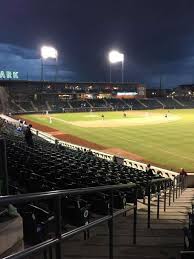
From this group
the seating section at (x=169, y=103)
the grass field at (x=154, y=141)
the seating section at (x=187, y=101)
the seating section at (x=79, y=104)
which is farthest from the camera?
the seating section at (x=187, y=101)

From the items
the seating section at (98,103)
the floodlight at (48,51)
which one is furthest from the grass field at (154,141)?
the seating section at (98,103)

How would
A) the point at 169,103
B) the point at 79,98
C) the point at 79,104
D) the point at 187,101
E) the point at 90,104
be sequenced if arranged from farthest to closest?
the point at 187,101 → the point at 169,103 → the point at 79,98 → the point at 90,104 → the point at 79,104

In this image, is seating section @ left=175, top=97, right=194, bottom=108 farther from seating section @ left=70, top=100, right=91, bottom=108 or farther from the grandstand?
seating section @ left=70, top=100, right=91, bottom=108

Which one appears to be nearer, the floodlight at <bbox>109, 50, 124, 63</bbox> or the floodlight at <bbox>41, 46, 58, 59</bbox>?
the floodlight at <bbox>41, 46, 58, 59</bbox>

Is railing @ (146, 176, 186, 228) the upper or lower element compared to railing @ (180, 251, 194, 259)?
lower

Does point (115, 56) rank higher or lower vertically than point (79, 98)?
higher

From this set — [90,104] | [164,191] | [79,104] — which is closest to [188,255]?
[164,191]

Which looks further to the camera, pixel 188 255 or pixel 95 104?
pixel 95 104

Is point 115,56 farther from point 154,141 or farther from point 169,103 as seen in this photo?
point 154,141

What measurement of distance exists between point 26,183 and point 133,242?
164 inches

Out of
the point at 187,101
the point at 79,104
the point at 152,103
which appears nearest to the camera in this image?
the point at 79,104

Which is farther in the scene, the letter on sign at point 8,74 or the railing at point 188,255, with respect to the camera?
the letter on sign at point 8,74

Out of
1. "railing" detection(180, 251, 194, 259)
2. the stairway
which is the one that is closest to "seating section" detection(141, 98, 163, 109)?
the stairway

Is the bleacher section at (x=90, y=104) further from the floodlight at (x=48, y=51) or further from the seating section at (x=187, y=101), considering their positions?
the floodlight at (x=48, y=51)
